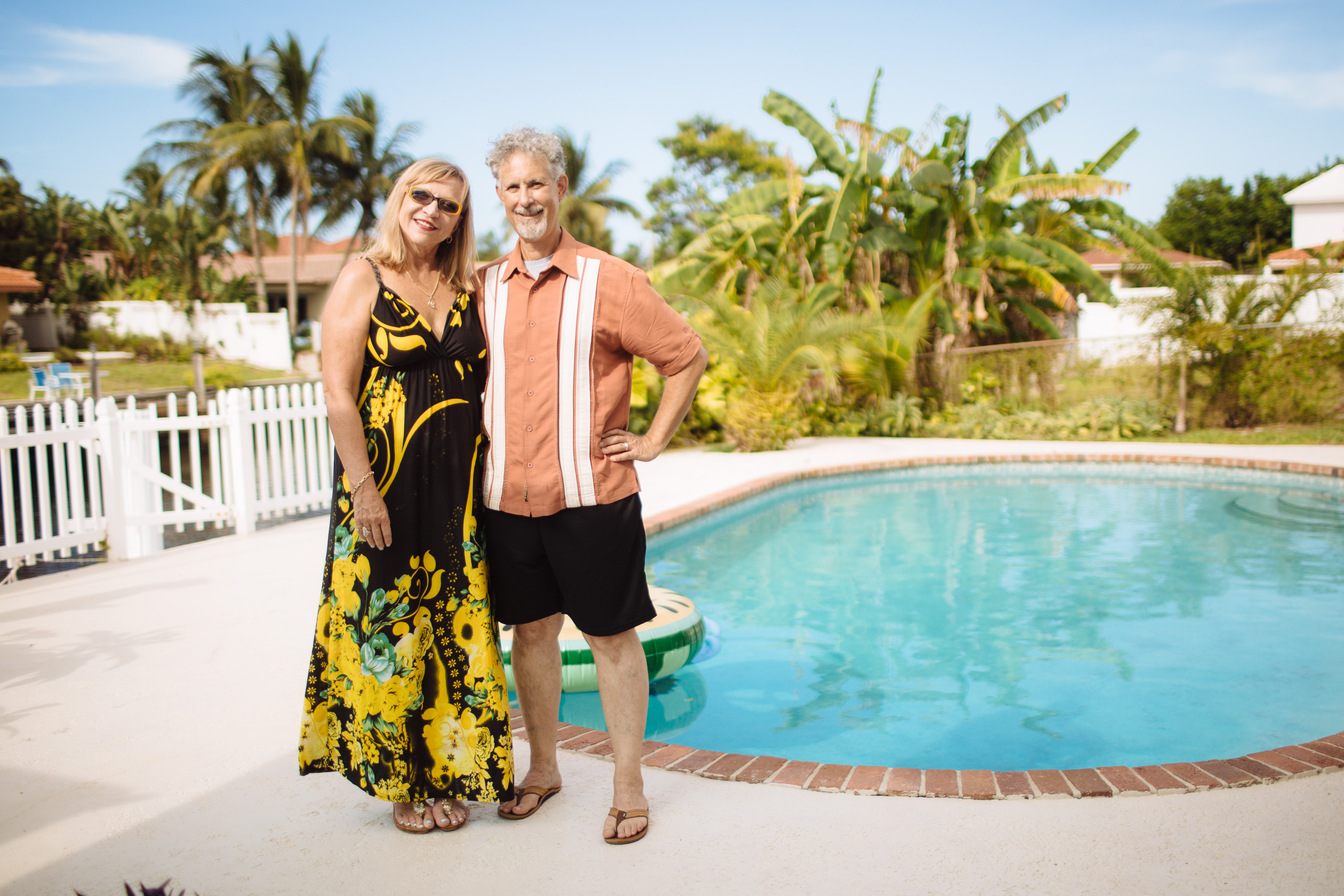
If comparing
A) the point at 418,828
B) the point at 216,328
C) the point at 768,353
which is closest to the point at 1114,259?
the point at 768,353

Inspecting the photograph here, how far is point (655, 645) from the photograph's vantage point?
3.99 meters

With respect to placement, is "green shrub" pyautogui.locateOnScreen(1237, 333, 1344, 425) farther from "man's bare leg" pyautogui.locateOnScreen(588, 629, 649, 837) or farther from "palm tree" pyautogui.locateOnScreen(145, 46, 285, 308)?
"palm tree" pyautogui.locateOnScreen(145, 46, 285, 308)

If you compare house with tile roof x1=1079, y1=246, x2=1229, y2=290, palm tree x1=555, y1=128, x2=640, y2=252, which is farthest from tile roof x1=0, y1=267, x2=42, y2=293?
house with tile roof x1=1079, y1=246, x2=1229, y2=290

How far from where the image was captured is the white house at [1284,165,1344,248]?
29.4 metres

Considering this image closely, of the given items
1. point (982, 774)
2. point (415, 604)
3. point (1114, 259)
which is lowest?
point (982, 774)

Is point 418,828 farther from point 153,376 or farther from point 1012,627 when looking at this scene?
point 153,376

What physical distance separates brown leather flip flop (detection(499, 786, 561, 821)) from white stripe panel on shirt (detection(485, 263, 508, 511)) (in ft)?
2.60

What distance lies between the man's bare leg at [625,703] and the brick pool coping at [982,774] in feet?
0.27

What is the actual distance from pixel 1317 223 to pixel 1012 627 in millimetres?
32883

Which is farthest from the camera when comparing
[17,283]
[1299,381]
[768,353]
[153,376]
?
[17,283]

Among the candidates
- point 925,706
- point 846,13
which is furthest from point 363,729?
point 846,13

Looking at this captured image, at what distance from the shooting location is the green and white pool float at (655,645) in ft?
12.8

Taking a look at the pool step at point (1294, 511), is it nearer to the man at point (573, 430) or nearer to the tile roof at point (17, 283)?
the man at point (573, 430)

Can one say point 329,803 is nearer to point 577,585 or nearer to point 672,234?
point 577,585
